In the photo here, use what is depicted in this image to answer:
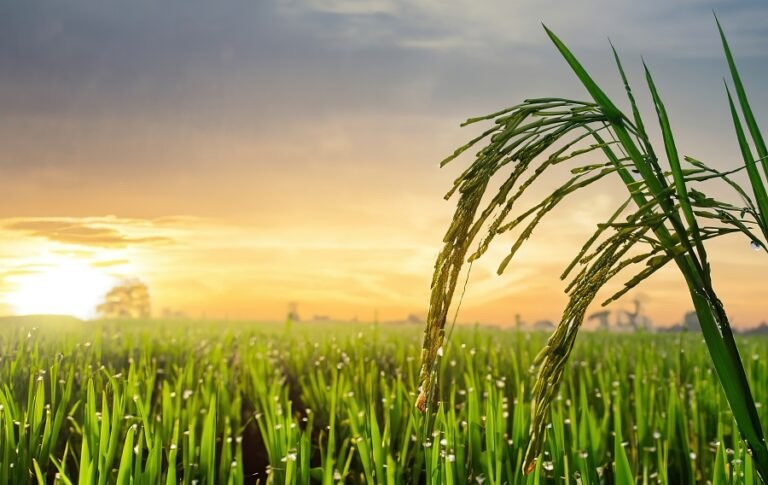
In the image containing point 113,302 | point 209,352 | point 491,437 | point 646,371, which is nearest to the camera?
point 491,437

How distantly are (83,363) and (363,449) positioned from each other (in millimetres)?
3072

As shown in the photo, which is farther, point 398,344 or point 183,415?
point 398,344

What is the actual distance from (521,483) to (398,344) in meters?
5.22

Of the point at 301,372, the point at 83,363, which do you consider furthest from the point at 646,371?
the point at 83,363

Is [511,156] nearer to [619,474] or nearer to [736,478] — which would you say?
[619,474]

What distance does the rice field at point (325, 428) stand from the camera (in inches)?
132

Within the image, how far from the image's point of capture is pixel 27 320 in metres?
7.60

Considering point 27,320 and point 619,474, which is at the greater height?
point 27,320

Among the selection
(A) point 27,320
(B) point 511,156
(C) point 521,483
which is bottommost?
(C) point 521,483

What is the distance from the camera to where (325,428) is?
512cm

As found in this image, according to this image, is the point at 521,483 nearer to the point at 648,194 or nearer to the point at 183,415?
the point at 648,194

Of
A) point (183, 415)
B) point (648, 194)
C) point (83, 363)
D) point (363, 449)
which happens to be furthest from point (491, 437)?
point (83, 363)

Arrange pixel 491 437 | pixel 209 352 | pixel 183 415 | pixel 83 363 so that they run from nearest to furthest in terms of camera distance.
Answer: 1. pixel 491 437
2. pixel 183 415
3. pixel 83 363
4. pixel 209 352

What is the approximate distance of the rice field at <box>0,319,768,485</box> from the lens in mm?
3342
